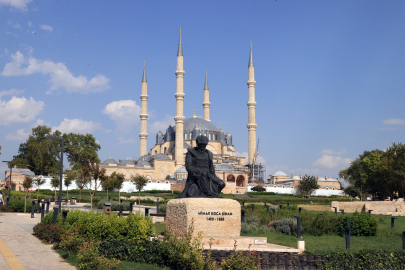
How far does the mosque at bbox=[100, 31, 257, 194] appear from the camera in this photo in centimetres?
6122

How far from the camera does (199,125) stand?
80.1 m

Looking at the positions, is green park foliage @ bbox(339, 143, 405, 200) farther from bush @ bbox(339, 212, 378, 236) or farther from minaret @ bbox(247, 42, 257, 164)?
bush @ bbox(339, 212, 378, 236)

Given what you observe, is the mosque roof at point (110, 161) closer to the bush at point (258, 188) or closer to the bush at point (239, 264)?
the bush at point (258, 188)

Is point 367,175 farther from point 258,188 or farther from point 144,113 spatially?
point 144,113

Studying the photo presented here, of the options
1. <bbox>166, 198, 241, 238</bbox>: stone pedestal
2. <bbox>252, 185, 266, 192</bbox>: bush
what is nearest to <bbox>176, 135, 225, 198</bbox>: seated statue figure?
<bbox>166, 198, 241, 238</bbox>: stone pedestal

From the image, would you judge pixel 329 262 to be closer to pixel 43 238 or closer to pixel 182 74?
pixel 43 238

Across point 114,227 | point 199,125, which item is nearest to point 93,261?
point 114,227

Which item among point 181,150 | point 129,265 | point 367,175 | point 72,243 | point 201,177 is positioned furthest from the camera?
point 181,150

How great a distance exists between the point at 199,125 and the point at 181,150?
14.1 m

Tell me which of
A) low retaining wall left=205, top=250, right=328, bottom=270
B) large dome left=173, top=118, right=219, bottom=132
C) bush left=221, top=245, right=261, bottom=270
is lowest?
low retaining wall left=205, top=250, right=328, bottom=270

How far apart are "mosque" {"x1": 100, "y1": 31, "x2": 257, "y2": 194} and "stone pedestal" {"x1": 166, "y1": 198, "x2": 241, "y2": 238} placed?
4555 centimetres

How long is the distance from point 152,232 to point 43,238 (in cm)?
365

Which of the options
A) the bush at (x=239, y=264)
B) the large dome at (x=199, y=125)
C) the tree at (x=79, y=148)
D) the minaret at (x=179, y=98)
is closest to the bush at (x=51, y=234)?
the bush at (x=239, y=264)

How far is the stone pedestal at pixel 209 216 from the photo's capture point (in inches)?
353
